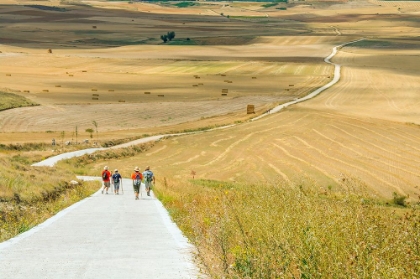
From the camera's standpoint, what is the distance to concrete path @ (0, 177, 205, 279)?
10.7m

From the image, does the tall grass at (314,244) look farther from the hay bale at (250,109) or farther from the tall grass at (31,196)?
the hay bale at (250,109)

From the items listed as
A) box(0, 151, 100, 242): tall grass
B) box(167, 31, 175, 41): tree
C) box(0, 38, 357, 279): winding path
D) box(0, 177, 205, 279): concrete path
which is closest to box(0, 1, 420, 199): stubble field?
box(167, 31, 175, 41): tree

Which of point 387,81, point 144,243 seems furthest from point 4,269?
point 387,81

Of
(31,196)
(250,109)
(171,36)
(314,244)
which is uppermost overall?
(314,244)

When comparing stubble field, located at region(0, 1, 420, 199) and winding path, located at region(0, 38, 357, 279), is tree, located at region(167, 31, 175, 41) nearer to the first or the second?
stubble field, located at region(0, 1, 420, 199)

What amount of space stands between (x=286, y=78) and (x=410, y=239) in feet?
330

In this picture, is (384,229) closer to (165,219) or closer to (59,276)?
(59,276)

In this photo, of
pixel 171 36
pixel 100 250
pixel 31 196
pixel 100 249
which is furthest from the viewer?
pixel 171 36

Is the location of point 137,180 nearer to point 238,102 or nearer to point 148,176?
point 148,176

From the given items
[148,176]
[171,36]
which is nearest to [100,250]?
[148,176]

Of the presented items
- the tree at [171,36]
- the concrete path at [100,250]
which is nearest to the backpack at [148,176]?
the concrete path at [100,250]

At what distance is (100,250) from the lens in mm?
12883

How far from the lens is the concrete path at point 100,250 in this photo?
35.0ft

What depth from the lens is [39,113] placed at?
7469 cm
